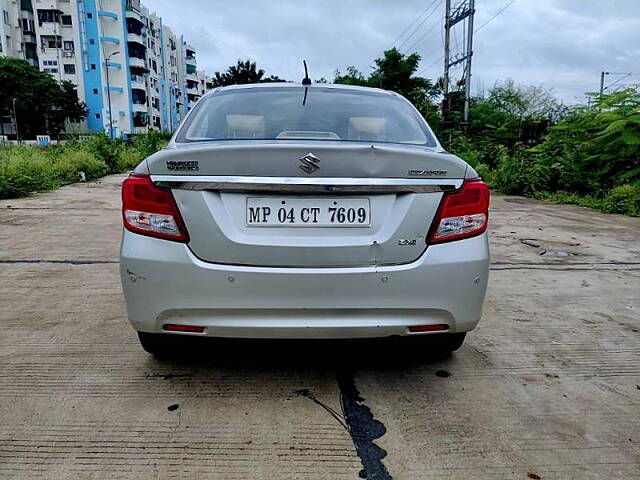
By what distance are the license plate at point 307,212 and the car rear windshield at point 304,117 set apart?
633 millimetres

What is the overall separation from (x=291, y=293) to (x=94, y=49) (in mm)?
64398

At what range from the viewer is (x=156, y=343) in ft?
8.04

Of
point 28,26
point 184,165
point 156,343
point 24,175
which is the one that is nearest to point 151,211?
point 184,165

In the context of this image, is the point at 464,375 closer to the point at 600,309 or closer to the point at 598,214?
the point at 600,309

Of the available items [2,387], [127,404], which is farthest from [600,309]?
[2,387]

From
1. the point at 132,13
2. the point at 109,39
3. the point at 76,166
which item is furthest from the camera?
the point at 132,13

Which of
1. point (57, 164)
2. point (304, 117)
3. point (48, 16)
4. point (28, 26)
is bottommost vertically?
point (57, 164)

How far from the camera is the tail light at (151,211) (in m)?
2.06

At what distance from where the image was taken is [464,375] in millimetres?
2537

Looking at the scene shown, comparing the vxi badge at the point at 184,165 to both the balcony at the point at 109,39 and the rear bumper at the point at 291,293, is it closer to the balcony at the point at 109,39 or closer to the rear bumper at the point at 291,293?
the rear bumper at the point at 291,293

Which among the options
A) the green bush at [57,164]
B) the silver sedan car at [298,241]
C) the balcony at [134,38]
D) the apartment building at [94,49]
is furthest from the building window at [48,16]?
the silver sedan car at [298,241]

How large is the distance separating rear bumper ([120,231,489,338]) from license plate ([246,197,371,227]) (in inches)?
7.1

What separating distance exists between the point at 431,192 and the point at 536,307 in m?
1.93

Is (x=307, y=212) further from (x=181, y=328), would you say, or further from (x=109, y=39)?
(x=109, y=39)
